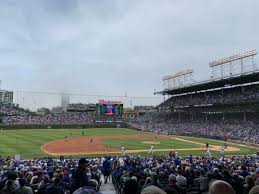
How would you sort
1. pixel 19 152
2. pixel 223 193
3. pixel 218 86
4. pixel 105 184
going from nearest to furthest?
1. pixel 223 193
2. pixel 105 184
3. pixel 19 152
4. pixel 218 86

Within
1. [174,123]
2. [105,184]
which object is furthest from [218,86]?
[105,184]

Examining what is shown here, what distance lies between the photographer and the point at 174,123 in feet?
330

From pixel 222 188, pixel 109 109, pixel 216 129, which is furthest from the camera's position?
pixel 109 109

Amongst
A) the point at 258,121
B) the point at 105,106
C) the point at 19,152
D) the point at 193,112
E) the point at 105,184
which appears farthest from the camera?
the point at 105,106

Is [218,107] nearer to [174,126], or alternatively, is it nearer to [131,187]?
[174,126]

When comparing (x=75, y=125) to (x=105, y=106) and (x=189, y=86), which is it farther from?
(x=189, y=86)

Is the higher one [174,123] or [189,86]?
[189,86]

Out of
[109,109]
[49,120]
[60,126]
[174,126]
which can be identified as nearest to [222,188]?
[174,126]

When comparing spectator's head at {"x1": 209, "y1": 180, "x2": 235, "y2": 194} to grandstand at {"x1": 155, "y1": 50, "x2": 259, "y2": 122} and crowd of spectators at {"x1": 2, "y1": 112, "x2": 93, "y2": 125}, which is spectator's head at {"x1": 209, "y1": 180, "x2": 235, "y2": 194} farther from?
crowd of spectators at {"x1": 2, "y1": 112, "x2": 93, "y2": 125}

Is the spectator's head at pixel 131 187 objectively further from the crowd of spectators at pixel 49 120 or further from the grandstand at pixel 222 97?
the crowd of spectators at pixel 49 120

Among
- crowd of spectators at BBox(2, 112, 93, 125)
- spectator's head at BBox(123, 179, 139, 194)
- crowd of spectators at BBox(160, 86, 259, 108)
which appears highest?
crowd of spectators at BBox(160, 86, 259, 108)

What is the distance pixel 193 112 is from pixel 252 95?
1053 inches

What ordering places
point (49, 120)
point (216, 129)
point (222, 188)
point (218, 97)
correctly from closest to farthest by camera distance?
1. point (222, 188)
2. point (216, 129)
3. point (218, 97)
4. point (49, 120)

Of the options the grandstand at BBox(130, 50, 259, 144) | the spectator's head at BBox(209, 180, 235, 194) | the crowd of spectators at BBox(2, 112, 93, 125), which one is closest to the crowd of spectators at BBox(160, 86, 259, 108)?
the grandstand at BBox(130, 50, 259, 144)
